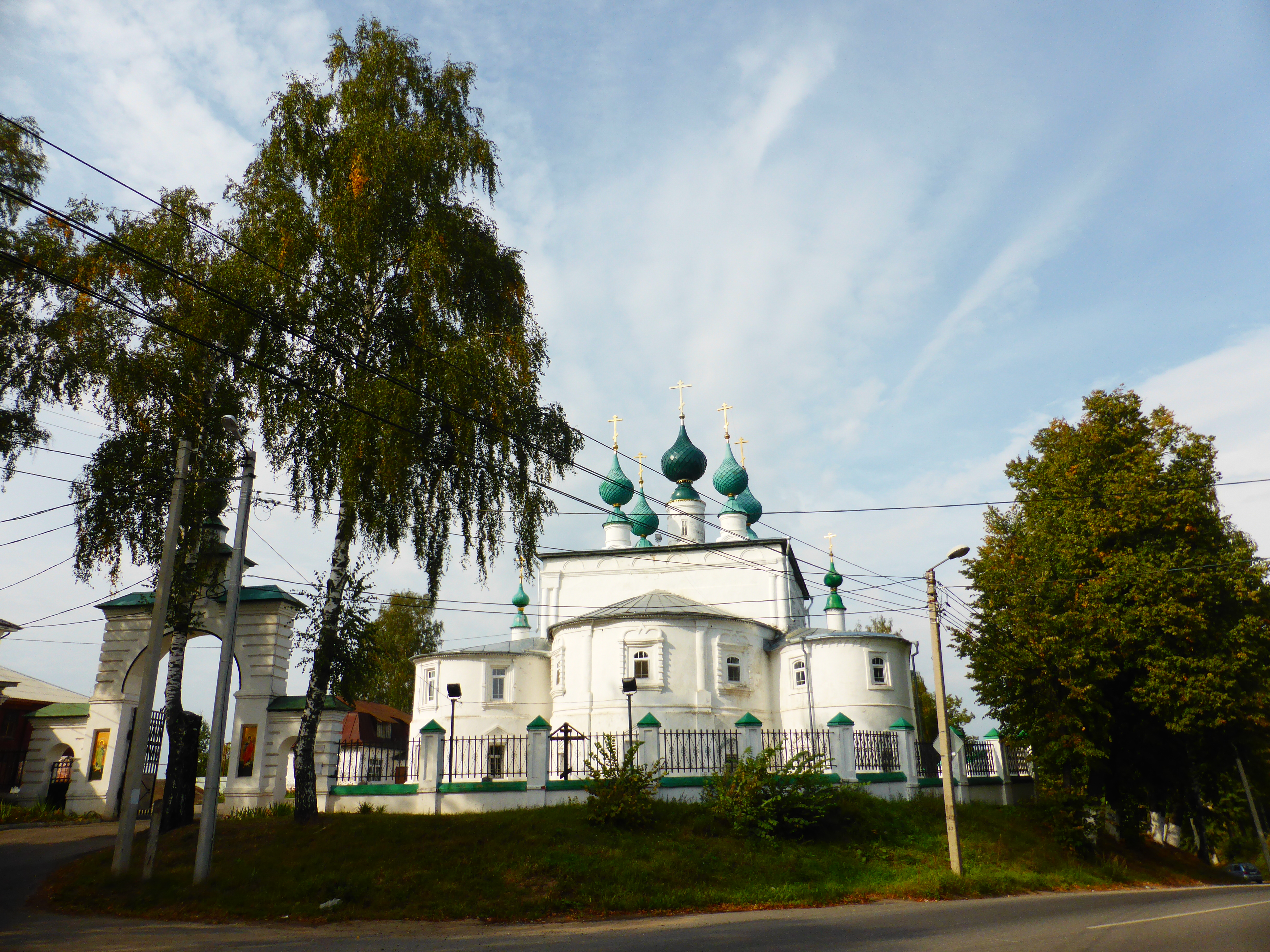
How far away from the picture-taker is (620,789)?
52.2ft

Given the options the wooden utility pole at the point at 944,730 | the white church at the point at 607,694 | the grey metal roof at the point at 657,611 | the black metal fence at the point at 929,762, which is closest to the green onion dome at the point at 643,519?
the white church at the point at 607,694

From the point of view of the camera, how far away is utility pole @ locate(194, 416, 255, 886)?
12.4 metres

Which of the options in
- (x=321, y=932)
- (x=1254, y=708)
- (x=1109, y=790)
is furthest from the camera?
(x=1109, y=790)

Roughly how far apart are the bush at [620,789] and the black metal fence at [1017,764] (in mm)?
12112

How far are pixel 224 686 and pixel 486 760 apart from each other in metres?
8.06

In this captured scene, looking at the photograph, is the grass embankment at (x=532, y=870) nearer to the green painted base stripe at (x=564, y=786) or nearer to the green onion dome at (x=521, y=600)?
the green painted base stripe at (x=564, y=786)

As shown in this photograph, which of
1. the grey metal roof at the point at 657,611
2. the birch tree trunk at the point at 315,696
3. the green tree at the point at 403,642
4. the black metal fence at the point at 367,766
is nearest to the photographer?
the birch tree trunk at the point at 315,696

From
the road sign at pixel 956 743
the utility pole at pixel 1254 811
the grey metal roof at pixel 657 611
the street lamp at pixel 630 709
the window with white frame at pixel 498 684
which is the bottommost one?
the utility pole at pixel 1254 811

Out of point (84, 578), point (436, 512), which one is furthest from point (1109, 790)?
point (84, 578)

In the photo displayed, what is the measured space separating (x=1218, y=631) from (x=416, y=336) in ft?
68.7

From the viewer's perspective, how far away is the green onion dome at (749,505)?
37781mm

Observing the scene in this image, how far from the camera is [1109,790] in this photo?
24219mm

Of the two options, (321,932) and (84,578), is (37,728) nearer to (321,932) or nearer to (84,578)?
(84,578)

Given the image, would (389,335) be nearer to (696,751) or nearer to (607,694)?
(696,751)
